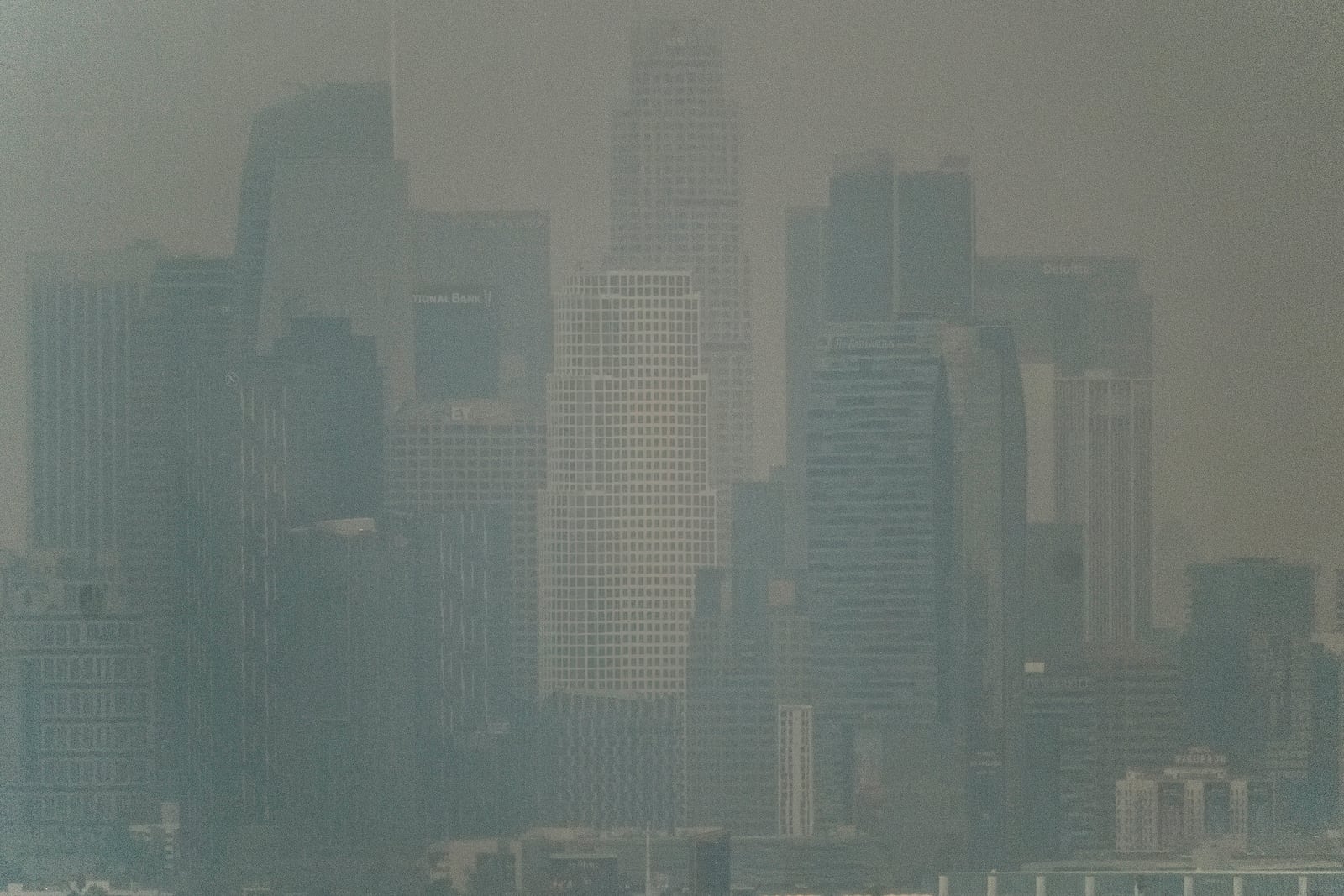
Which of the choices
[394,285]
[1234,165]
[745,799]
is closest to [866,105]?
[1234,165]

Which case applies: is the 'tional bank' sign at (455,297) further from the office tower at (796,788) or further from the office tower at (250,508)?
the office tower at (796,788)

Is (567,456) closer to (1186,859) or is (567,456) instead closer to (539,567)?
(539,567)

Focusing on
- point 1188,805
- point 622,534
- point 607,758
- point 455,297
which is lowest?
point 1188,805

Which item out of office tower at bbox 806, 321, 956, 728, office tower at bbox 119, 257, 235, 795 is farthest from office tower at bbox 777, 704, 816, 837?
office tower at bbox 119, 257, 235, 795

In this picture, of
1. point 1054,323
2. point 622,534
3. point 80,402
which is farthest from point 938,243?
point 80,402

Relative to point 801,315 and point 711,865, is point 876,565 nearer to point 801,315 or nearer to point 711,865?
point 801,315
